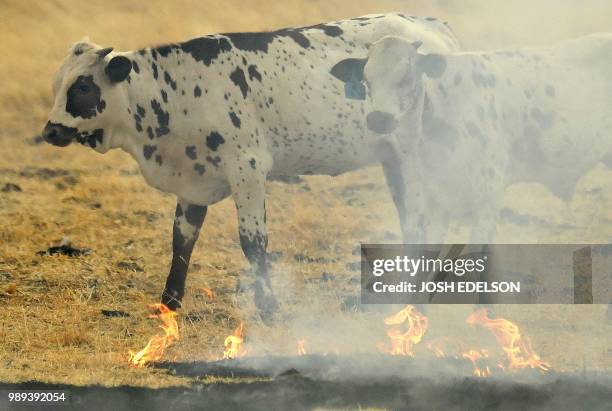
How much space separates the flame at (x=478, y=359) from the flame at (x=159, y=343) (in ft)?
7.97

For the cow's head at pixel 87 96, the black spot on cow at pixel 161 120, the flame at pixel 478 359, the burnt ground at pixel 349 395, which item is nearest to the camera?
the burnt ground at pixel 349 395

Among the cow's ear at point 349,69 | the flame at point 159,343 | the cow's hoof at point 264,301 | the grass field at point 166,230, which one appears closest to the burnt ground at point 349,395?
the grass field at point 166,230

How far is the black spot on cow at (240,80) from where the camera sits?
12516 millimetres

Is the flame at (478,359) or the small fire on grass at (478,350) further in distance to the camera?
the small fire on grass at (478,350)

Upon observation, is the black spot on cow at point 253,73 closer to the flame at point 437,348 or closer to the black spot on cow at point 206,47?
the black spot on cow at point 206,47

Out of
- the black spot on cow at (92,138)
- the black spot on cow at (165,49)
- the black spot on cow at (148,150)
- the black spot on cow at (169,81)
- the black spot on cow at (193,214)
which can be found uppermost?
the black spot on cow at (165,49)

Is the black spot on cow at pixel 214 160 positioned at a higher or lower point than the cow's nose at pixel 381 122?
lower

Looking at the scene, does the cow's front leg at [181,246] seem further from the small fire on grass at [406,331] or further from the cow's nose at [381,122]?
the cow's nose at [381,122]

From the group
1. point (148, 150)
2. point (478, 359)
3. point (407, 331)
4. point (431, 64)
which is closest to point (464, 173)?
point (431, 64)

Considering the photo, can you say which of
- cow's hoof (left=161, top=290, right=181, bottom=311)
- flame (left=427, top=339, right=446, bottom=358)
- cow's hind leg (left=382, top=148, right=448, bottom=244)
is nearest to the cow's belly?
cow's hind leg (left=382, top=148, right=448, bottom=244)

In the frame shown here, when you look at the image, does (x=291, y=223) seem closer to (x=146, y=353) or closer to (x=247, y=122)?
(x=247, y=122)

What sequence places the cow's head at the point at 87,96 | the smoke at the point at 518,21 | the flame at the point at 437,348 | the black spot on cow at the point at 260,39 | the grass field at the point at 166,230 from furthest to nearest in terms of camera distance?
the smoke at the point at 518,21, the black spot on cow at the point at 260,39, the cow's head at the point at 87,96, the grass field at the point at 166,230, the flame at the point at 437,348

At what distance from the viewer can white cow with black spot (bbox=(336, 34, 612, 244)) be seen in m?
11.9

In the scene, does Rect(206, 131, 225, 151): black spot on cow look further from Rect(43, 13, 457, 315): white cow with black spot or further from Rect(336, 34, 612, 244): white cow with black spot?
Rect(336, 34, 612, 244): white cow with black spot
